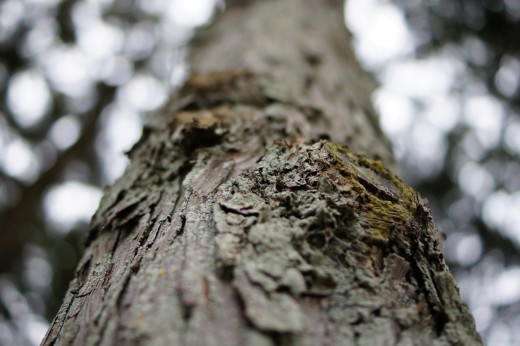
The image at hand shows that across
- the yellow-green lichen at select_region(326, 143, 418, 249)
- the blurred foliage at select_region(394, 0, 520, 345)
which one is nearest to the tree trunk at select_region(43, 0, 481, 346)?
the yellow-green lichen at select_region(326, 143, 418, 249)

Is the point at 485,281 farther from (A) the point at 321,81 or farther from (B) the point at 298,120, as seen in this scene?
(B) the point at 298,120

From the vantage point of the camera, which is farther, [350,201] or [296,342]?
[350,201]

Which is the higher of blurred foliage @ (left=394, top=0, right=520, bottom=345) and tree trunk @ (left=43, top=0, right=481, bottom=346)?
blurred foliage @ (left=394, top=0, right=520, bottom=345)

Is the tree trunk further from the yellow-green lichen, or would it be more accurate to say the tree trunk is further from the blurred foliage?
the blurred foliage

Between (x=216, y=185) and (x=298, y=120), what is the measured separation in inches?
20.0

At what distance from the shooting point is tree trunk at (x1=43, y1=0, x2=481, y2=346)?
0.65 m

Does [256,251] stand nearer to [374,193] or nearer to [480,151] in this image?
[374,193]

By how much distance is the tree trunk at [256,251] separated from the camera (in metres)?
0.65

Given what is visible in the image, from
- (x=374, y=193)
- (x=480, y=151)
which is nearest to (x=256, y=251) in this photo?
(x=374, y=193)

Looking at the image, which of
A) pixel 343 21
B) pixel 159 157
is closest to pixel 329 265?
pixel 159 157

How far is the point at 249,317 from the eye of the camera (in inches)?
24.3

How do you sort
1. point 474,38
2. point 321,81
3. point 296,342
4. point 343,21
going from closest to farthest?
1. point 296,342
2. point 321,81
3. point 343,21
4. point 474,38

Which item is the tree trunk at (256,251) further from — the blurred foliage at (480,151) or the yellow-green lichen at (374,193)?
the blurred foliage at (480,151)

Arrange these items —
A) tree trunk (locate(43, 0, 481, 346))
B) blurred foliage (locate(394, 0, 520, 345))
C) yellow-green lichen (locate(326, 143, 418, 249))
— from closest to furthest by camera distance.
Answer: tree trunk (locate(43, 0, 481, 346)) → yellow-green lichen (locate(326, 143, 418, 249)) → blurred foliage (locate(394, 0, 520, 345))
